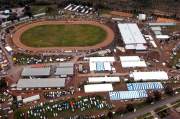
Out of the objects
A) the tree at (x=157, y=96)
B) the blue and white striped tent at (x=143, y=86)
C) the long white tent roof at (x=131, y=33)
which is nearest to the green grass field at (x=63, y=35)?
the long white tent roof at (x=131, y=33)

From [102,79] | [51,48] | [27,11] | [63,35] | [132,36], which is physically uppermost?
[27,11]

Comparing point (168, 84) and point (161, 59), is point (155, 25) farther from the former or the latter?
point (168, 84)

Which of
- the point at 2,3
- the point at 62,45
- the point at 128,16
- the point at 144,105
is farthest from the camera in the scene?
the point at 2,3

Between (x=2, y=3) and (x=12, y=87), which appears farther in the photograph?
(x=2, y=3)

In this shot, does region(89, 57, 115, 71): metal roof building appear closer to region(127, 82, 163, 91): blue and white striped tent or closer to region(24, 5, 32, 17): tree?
region(127, 82, 163, 91): blue and white striped tent

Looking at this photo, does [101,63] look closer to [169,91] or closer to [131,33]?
[131,33]

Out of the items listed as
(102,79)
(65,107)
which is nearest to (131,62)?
(102,79)

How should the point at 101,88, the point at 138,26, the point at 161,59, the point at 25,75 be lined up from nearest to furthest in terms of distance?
the point at 101,88, the point at 25,75, the point at 161,59, the point at 138,26

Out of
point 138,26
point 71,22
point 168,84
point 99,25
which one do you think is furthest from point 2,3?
point 168,84
